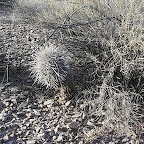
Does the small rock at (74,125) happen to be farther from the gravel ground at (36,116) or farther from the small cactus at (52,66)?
the small cactus at (52,66)

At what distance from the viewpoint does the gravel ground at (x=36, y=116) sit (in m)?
3.52

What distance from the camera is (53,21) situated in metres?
5.29

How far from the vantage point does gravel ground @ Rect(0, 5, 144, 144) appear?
3516 mm

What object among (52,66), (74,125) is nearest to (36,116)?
(74,125)

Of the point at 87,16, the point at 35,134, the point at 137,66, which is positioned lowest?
the point at 35,134

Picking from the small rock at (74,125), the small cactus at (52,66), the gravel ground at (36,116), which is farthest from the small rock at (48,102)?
the small rock at (74,125)

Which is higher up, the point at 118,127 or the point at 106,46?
the point at 106,46

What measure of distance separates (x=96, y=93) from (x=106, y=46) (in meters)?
0.56

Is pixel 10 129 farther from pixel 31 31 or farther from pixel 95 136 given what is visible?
pixel 31 31

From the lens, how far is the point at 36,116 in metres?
3.90

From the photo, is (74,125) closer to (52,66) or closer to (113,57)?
(52,66)

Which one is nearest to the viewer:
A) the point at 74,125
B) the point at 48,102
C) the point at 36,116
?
the point at 74,125

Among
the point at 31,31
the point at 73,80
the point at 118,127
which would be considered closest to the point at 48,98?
the point at 73,80

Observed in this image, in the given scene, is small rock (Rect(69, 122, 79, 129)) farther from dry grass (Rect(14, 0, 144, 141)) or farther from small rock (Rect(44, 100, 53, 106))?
small rock (Rect(44, 100, 53, 106))
